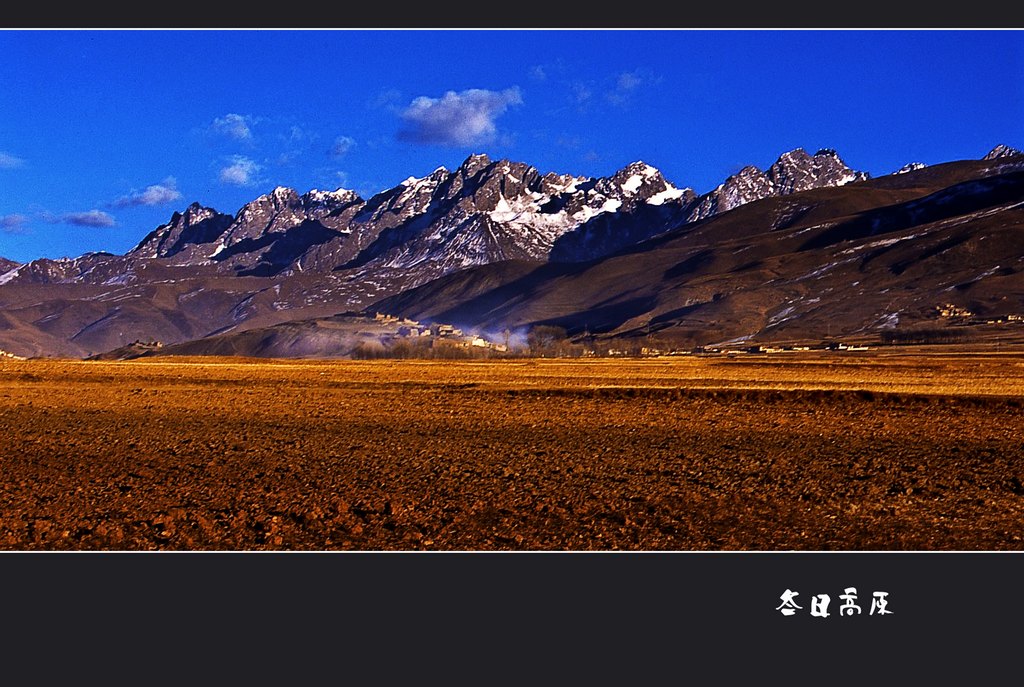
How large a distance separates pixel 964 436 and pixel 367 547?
1036 inches

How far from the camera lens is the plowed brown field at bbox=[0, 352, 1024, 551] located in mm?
20906

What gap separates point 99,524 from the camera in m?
21.7

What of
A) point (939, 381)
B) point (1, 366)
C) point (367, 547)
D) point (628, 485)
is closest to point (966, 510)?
point (628, 485)

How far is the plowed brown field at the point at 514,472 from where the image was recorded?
A: 20906 mm

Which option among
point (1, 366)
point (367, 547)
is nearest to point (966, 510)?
point (367, 547)

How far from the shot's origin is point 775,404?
51812 mm

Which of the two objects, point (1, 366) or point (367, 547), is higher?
point (1, 366)

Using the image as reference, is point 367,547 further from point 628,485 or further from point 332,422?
point 332,422

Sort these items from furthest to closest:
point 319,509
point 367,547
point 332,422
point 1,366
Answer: point 1,366
point 332,422
point 319,509
point 367,547

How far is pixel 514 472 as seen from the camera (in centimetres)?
2856

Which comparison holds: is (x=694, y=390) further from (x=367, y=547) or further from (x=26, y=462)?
(x=367, y=547)
